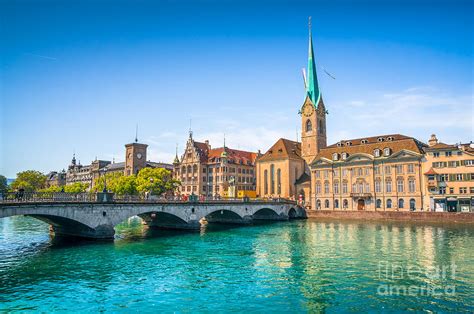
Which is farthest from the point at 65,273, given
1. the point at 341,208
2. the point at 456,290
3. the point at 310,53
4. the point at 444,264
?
the point at 310,53

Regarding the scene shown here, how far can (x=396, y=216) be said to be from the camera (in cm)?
7094

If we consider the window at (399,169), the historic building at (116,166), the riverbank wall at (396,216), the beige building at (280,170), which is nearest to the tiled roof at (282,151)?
the beige building at (280,170)

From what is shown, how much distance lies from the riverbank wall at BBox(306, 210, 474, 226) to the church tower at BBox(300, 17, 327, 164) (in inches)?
1083

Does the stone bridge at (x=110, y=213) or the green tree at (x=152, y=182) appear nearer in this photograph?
the stone bridge at (x=110, y=213)

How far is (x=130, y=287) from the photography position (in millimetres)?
22422

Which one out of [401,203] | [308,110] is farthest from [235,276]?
[308,110]

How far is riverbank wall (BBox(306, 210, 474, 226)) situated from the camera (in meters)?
63.5

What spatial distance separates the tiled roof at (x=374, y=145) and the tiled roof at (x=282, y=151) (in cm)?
1179

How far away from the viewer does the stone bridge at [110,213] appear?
1368 inches

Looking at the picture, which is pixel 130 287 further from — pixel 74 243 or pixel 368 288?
pixel 74 243

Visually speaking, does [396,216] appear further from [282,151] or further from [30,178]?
[30,178]

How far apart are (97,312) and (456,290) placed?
19766mm

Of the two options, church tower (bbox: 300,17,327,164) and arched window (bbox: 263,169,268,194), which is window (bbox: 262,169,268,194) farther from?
church tower (bbox: 300,17,327,164)

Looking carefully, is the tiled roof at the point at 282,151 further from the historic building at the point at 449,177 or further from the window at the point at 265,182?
the historic building at the point at 449,177
